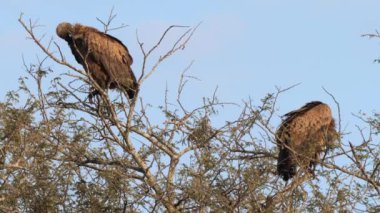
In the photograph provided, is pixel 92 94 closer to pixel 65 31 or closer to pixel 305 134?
pixel 65 31

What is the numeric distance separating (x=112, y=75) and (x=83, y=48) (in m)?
0.91

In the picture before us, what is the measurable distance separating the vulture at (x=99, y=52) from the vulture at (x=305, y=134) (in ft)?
7.98

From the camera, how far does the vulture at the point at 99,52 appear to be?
13.1 metres

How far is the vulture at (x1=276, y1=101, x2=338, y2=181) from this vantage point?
1080 centimetres

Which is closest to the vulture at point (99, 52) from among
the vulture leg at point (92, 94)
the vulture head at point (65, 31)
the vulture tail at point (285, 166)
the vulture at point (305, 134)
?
the vulture head at point (65, 31)

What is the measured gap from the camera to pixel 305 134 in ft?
39.8

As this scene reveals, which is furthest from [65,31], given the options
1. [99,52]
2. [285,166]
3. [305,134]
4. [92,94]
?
[285,166]

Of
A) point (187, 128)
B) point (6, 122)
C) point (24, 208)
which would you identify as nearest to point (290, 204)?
point (187, 128)

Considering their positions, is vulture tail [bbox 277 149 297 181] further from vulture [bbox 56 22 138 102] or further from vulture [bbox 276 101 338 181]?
vulture [bbox 56 22 138 102]

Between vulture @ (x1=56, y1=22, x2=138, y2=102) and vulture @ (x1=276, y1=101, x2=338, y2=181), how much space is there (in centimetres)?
243

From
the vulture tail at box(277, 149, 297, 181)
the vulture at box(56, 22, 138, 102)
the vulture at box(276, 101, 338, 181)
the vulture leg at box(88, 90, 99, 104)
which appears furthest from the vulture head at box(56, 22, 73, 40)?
the vulture tail at box(277, 149, 297, 181)

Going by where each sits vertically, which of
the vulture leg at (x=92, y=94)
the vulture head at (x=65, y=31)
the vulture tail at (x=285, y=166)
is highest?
the vulture head at (x=65, y=31)

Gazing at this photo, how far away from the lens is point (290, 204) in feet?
29.3

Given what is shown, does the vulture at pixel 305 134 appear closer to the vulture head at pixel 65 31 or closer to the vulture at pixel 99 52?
the vulture at pixel 99 52
